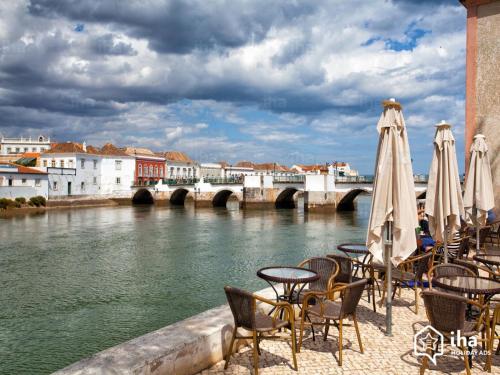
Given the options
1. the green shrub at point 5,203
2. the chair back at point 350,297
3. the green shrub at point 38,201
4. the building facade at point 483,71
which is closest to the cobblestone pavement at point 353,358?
the chair back at point 350,297

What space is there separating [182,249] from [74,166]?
4442 centimetres

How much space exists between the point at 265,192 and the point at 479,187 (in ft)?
137

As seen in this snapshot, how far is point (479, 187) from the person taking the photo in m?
9.61

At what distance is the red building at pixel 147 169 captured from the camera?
6769cm

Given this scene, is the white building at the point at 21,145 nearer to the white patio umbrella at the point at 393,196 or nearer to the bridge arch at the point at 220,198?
the bridge arch at the point at 220,198

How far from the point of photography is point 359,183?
45.4m

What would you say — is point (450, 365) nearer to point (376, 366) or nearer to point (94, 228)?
point (376, 366)

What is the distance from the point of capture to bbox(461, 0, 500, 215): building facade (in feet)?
49.0

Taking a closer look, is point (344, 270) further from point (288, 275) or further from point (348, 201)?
point (348, 201)

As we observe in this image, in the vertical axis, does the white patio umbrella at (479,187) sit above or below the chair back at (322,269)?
above

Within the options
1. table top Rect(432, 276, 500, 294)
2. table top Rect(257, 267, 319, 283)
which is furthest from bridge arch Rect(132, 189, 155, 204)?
table top Rect(432, 276, 500, 294)

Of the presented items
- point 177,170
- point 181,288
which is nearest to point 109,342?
point 181,288

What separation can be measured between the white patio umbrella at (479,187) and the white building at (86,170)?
5094 cm

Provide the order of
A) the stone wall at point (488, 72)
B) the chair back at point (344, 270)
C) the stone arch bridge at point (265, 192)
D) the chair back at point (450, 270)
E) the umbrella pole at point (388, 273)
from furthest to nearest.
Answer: the stone arch bridge at point (265, 192) < the stone wall at point (488, 72) < the chair back at point (344, 270) < the chair back at point (450, 270) < the umbrella pole at point (388, 273)
